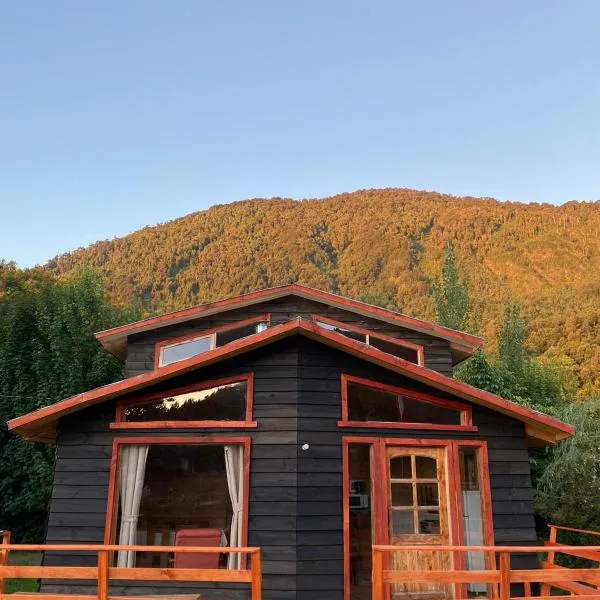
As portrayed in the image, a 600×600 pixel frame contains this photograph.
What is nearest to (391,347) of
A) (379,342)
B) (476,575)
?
(379,342)

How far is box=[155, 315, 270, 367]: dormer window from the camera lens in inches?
454

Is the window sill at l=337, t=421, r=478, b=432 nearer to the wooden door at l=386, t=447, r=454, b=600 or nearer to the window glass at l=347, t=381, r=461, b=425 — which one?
the window glass at l=347, t=381, r=461, b=425

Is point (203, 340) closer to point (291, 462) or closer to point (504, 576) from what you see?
point (291, 462)

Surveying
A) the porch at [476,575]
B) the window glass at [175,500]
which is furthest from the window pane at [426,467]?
the window glass at [175,500]

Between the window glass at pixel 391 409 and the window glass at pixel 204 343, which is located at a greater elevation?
the window glass at pixel 204 343

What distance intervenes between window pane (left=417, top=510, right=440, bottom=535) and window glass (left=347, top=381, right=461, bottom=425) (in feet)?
3.98

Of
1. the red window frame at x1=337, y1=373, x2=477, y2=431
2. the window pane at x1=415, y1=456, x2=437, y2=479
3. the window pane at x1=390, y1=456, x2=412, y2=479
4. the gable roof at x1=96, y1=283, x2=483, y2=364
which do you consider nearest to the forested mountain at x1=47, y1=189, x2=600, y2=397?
the gable roof at x1=96, y1=283, x2=483, y2=364

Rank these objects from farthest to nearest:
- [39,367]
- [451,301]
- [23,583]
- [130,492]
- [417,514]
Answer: [451,301], [39,367], [23,583], [417,514], [130,492]

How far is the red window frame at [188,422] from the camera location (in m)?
7.69

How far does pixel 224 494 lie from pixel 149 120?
85.0 ft

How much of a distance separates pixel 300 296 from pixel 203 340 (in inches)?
85.3

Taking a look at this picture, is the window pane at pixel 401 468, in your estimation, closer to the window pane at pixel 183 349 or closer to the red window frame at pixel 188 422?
the red window frame at pixel 188 422

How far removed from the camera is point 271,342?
312 inches

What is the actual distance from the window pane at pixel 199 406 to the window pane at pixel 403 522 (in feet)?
8.06
